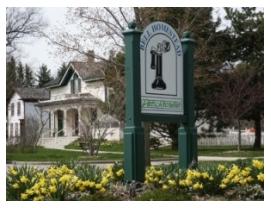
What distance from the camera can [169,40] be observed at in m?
10.2

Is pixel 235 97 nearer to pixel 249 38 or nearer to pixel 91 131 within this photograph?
pixel 249 38

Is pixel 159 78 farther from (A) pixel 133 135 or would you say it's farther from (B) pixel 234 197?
(B) pixel 234 197

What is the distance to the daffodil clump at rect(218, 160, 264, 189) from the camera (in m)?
8.21

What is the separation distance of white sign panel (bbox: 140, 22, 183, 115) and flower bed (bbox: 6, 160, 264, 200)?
1492mm

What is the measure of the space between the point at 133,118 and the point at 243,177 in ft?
6.88

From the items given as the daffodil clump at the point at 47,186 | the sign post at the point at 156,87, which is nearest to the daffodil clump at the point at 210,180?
the sign post at the point at 156,87

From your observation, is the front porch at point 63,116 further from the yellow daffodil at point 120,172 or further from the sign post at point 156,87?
the yellow daffodil at point 120,172

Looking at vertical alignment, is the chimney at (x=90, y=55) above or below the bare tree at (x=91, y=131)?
above

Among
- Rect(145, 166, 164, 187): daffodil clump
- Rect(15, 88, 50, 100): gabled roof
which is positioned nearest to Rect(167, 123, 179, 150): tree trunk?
Rect(145, 166, 164, 187): daffodil clump

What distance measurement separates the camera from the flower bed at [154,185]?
26.1 ft

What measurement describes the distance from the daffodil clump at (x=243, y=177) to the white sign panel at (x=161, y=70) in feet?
5.93

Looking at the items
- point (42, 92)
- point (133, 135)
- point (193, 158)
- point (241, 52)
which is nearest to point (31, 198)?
point (133, 135)

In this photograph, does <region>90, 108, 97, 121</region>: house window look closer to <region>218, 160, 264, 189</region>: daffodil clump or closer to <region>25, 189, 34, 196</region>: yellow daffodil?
<region>218, 160, 264, 189</region>: daffodil clump

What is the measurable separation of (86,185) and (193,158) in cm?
296
